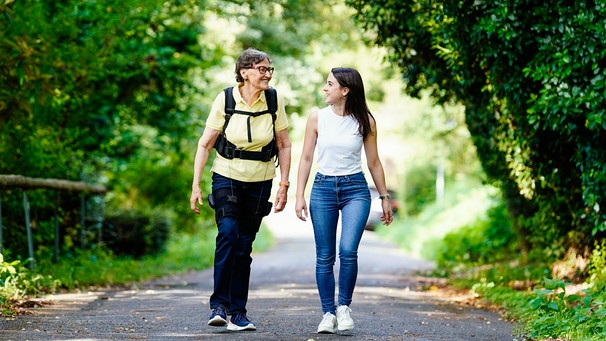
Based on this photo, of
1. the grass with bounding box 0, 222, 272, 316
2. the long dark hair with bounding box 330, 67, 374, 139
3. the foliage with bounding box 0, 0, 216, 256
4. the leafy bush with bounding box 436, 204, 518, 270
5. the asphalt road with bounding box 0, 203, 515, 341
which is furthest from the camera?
the leafy bush with bounding box 436, 204, 518, 270

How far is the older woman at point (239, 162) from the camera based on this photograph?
676cm

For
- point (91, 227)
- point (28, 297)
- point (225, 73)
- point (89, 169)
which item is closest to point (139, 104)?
point (89, 169)

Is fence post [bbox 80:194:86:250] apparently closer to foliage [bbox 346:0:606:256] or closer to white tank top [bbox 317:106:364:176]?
foliage [bbox 346:0:606:256]

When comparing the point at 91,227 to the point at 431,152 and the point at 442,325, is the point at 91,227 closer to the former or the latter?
the point at 442,325

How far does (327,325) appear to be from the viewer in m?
6.71

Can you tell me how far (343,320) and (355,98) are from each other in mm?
1653

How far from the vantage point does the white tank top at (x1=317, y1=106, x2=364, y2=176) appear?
6.85 meters

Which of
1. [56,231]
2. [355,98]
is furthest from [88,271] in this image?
[355,98]

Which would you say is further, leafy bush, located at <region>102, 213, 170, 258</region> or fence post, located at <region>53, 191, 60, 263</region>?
leafy bush, located at <region>102, 213, 170, 258</region>

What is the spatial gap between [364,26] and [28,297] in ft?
18.2

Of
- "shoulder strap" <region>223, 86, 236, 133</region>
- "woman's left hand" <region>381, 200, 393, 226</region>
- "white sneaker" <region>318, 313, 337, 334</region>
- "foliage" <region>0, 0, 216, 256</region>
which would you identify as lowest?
"white sneaker" <region>318, 313, 337, 334</region>

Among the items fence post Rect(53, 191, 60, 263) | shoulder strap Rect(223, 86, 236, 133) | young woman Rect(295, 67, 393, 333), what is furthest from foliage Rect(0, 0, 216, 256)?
young woman Rect(295, 67, 393, 333)

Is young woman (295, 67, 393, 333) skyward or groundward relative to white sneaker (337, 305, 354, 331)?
skyward

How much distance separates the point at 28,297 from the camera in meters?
8.59
